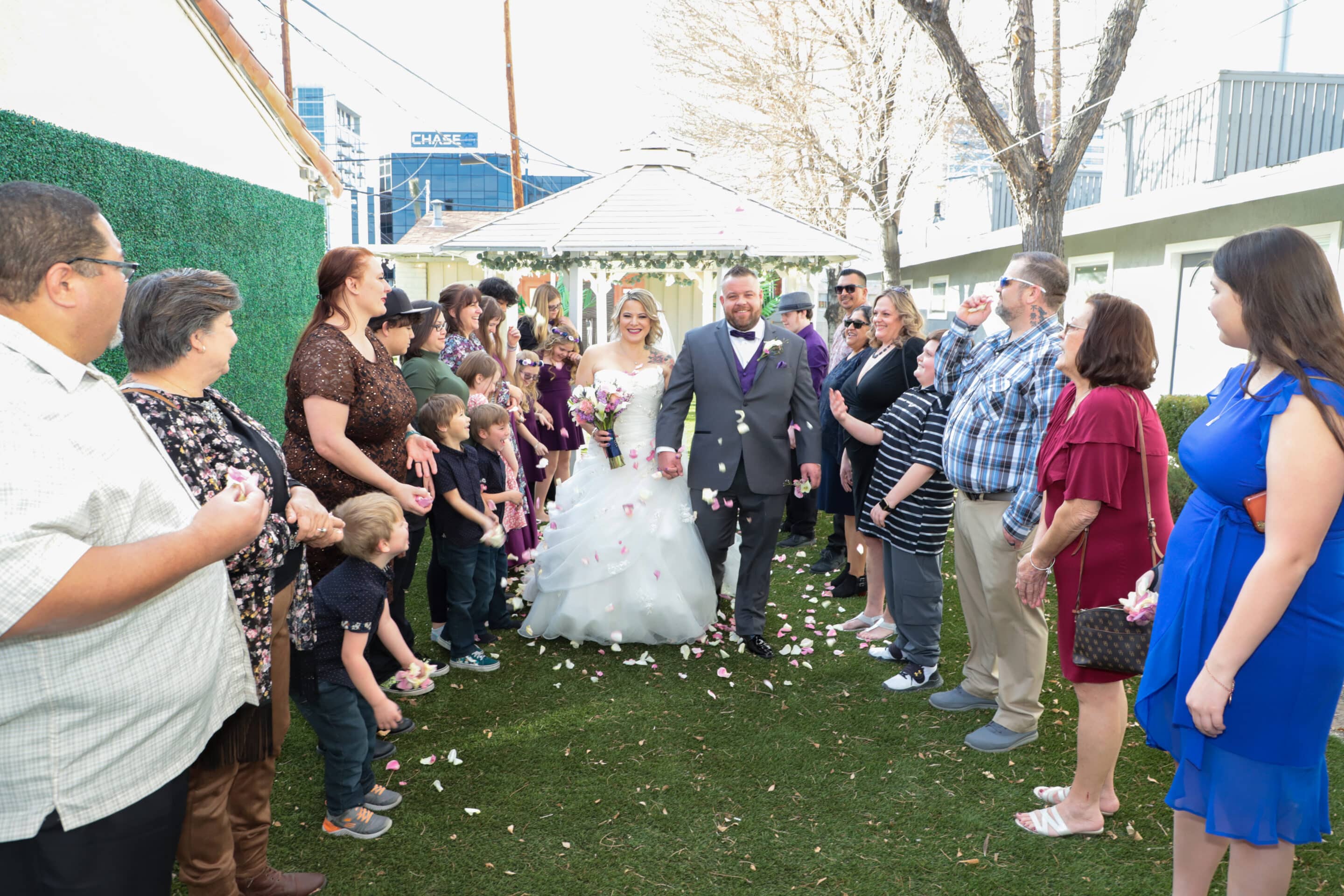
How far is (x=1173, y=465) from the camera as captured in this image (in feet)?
33.2

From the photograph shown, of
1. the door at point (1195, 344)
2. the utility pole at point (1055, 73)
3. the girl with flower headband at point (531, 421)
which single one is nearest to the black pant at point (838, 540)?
the girl with flower headband at point (531, 421)

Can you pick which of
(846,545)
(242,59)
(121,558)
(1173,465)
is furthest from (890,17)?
(121,558)

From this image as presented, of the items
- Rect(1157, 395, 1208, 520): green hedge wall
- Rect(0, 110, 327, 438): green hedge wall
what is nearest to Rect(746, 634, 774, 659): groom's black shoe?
Rect(0, 110, 327, 438): green hedge wall

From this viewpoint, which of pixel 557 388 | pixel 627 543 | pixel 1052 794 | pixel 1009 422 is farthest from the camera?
pixel 557 388

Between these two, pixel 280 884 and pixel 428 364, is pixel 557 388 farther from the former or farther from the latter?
pixel 280 884

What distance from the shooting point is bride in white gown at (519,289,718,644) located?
5430 mm

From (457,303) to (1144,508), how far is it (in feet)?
16.1

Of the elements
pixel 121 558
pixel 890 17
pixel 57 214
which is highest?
pixel 890 17

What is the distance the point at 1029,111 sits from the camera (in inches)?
358

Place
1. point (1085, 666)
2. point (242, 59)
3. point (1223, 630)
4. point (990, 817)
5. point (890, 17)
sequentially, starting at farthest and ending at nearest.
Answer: point (890, 17), point (242, 59), point (990, 817), point (1085, 666), point (1223, 630)

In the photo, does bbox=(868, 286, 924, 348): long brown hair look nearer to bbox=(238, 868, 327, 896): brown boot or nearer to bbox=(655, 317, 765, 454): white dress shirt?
bbox=(655, 317, 765, 454): white dress shirt

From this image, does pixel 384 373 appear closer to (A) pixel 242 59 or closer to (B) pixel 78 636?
(B) pixel 78 636

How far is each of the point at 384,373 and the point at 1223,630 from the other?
3300mm

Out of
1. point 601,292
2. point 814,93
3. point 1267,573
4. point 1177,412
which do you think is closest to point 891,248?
point 814,93
